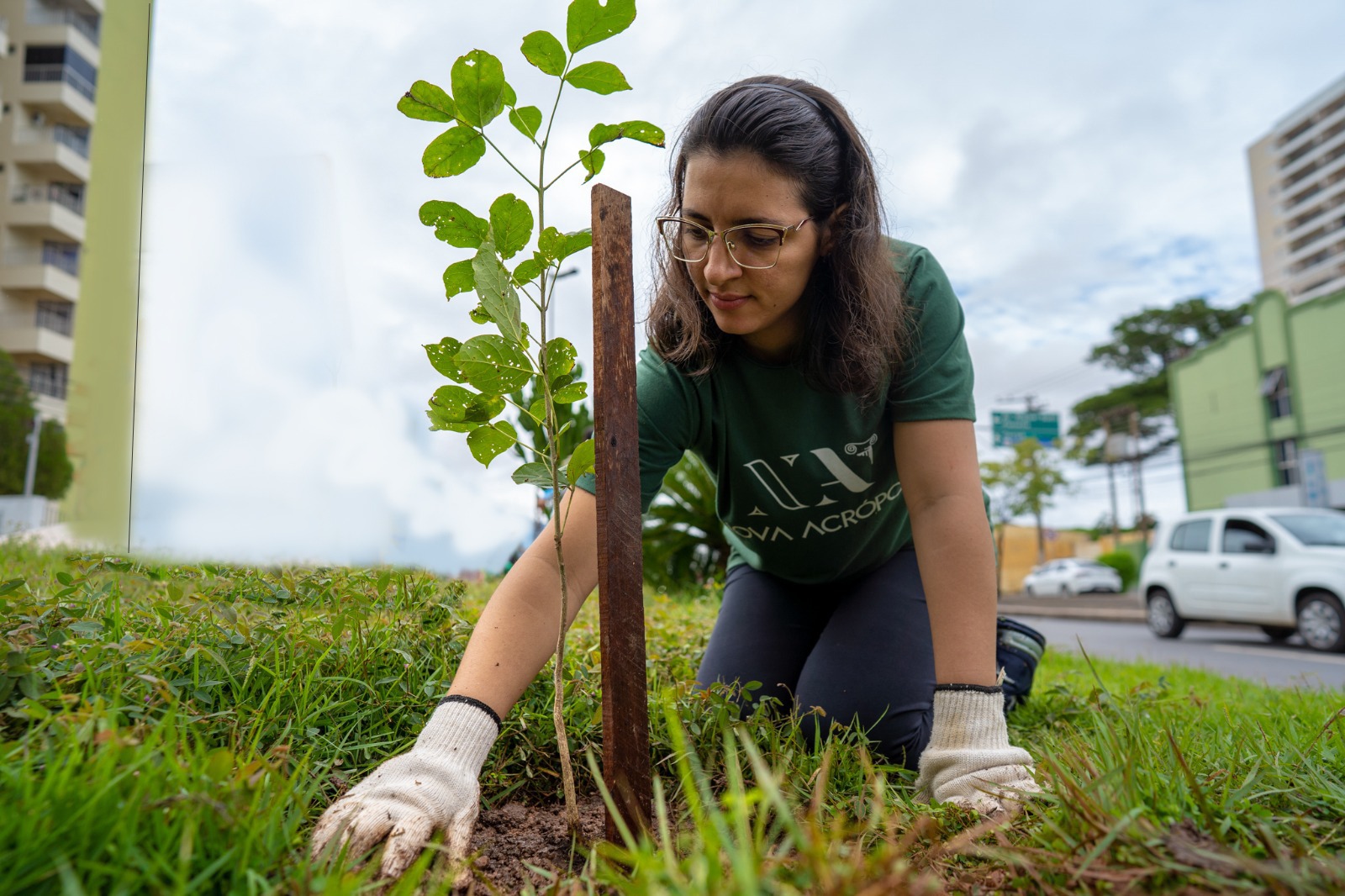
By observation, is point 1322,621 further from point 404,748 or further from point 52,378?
point 52,378

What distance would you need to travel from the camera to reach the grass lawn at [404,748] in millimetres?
780

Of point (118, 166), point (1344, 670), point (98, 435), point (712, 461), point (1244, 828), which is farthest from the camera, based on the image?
point (1344, 670)

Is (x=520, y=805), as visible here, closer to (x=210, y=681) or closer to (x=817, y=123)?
(x=210, y=681)

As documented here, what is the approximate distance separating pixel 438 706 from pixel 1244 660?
8.51 meters

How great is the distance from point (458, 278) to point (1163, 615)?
36.3 feet

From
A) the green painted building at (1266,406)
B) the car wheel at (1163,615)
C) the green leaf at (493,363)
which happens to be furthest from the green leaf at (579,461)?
the green painted building at (1266,406)

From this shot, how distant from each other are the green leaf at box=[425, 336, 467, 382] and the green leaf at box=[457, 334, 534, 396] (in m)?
0.02

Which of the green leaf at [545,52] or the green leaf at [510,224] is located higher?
the green leaf at [545,52]

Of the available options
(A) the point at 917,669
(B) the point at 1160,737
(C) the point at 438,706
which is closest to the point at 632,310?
(C) the point at 438,706

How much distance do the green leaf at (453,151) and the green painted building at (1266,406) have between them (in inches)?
1062

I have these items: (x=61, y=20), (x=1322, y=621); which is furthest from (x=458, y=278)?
(x=61, y=20)

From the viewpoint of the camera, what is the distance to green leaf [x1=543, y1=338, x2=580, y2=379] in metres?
1.29

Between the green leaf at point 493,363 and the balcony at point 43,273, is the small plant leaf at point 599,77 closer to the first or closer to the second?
the green leaf at point 493,363

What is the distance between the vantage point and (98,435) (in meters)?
3.28
